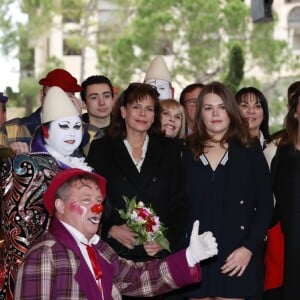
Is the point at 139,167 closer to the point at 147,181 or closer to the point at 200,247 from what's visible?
the point at 147,181

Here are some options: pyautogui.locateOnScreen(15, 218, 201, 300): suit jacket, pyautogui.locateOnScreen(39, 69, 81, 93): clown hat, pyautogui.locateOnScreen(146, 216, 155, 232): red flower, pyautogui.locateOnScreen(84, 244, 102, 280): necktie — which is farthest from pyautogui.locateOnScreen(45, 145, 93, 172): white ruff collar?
pyautogui.locateOnScreen(39, 69, 81, 93): clown hat

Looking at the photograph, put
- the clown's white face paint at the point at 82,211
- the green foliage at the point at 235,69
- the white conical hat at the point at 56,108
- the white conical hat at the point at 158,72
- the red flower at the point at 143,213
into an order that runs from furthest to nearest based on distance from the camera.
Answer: the green foliage at the point at 235,69
the white conical hat at the point at 158,72
the white conical hat at the point at 56,108
the red flower at the point at 143,213
the clown's white face paint at the point at 82,211

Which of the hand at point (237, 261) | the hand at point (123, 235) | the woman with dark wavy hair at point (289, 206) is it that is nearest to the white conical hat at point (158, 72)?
the woman with dark wavy hair at point (289, 206)

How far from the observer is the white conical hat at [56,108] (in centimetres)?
456

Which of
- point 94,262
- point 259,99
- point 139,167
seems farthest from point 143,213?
point 259,99

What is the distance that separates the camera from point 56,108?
15.1 ft

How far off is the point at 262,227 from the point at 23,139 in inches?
60.4

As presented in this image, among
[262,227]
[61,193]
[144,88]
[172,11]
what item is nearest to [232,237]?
[262,227]

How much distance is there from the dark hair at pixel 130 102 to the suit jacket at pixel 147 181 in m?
0.12

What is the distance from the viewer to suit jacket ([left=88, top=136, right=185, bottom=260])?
4469mm

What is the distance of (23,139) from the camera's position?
4820 millimetres

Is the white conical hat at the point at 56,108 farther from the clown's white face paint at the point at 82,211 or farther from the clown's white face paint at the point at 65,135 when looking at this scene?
the clown's white face paint at the point at 82,211

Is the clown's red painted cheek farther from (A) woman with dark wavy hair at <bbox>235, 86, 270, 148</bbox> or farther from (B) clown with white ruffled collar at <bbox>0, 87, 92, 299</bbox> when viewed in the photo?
(A) woman with dark wavy hair at <bbox>235, 86, 270, 148</bbox>

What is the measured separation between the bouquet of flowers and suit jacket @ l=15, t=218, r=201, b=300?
0.67 metres
